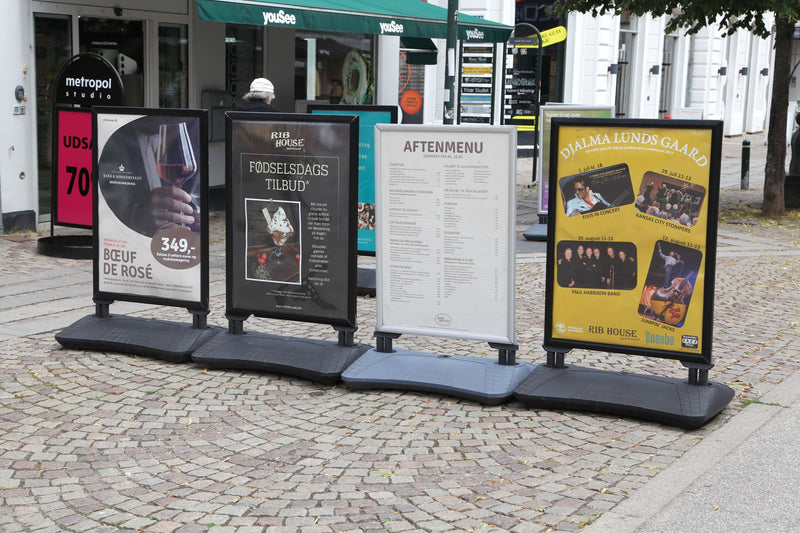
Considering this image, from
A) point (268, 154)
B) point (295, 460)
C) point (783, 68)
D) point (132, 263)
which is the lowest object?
point (295, 460)

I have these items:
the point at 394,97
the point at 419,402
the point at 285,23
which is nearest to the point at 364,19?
the point at 285,23

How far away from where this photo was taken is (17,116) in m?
11.6

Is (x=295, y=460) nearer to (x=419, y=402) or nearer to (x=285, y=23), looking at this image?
(x=419, y=402)

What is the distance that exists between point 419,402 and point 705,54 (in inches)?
1241

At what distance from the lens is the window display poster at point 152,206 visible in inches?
265

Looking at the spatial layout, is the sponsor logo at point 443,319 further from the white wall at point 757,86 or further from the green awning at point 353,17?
the white wall at point 757,86

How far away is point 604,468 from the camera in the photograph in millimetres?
5020

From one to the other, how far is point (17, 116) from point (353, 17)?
4.46 metres

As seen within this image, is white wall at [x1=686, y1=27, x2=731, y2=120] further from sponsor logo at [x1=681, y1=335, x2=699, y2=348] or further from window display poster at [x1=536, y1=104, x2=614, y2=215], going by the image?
sponsor logo at [x1=681, y1=335, x2=699, y2=348]

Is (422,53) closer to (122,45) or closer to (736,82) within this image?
(122,45)

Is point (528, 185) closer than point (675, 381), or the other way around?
point (675, 381)

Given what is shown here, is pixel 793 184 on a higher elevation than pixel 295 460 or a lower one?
higher

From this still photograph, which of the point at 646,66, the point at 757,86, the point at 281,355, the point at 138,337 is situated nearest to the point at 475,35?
the point at 138,337

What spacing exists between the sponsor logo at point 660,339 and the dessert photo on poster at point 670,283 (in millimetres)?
81
